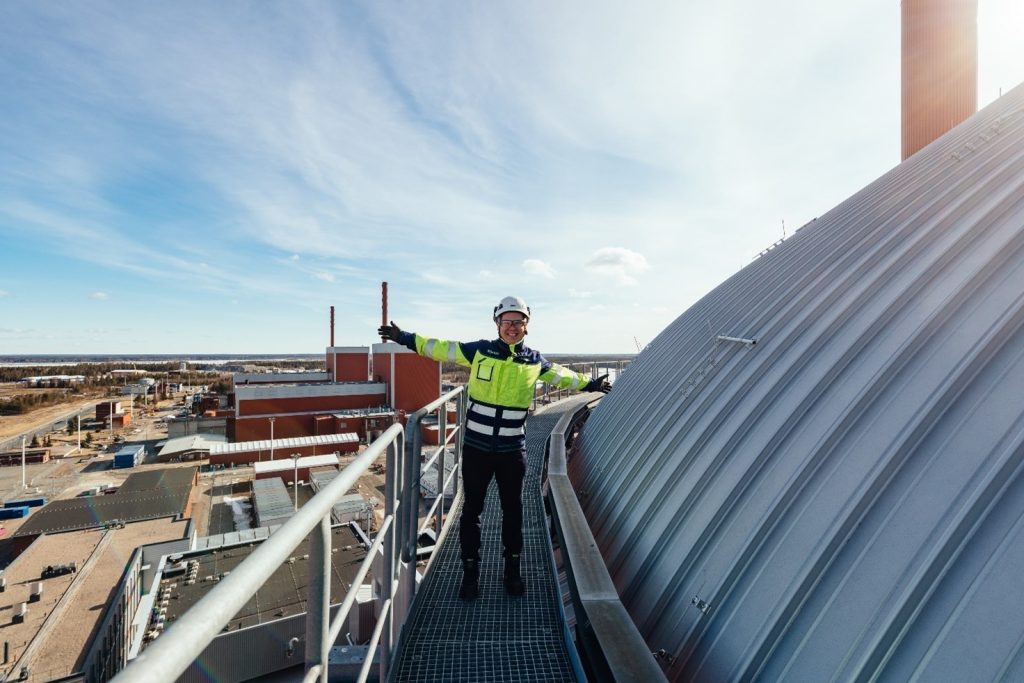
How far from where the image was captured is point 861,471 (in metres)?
2.62

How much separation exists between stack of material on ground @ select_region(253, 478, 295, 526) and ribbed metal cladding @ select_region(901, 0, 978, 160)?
24.5 metres

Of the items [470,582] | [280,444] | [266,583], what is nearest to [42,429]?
[280,444]

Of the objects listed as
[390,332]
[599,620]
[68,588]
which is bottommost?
[68,588]

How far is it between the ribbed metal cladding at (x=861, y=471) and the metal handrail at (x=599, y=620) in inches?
20.5

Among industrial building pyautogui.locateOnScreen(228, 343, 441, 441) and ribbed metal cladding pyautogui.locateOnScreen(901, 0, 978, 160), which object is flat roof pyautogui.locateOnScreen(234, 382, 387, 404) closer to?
industrial building pyautogui.locateOnScreen(228, 343, 441, 441)

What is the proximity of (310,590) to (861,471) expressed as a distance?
2.86 metres

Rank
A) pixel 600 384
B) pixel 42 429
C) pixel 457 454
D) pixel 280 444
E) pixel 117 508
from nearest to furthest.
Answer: pixel 600 384
pixel 457 454
pixel 117 508
pixel 280 444
pixel 42 429

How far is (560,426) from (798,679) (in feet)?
20.6

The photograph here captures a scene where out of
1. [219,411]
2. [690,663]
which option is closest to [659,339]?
[690,663]

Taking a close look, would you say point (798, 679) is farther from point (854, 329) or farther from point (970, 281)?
point (970, 281)

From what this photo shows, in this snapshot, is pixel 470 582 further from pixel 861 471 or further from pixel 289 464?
pixel 289 464

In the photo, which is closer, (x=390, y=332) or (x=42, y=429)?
(x=390, y=332)

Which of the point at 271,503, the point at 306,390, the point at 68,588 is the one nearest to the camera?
the point at 68,588

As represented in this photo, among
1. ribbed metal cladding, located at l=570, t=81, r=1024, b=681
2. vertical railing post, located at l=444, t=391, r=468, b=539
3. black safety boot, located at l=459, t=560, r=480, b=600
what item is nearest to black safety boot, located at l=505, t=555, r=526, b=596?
black safety boot, located at l=459, t=560, r=480, b=600
